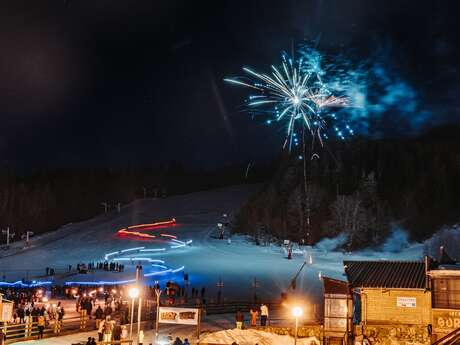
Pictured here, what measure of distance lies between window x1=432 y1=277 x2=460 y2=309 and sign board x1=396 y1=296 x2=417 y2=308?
732 millimetres

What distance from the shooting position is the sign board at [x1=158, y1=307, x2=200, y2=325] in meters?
16.8

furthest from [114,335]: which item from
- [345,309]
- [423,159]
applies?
[423,159]

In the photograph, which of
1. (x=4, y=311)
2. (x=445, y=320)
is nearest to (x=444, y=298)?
(x=445, y=320)

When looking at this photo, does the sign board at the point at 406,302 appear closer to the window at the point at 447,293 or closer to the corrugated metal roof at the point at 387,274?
the corrugated metal roof at the point at 387,274

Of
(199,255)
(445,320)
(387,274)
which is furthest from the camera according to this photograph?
(199,255)

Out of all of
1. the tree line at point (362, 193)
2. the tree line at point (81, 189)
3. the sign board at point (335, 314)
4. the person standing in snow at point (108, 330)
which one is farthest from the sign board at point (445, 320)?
the tree line at point (81, 189)

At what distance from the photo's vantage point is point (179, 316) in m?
16.8

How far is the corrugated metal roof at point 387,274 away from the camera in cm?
2091

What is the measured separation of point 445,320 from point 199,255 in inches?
1332

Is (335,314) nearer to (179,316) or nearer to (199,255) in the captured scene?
(179,316)

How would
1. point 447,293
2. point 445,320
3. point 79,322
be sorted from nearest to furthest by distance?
point 445,320, point 447,293, point 79,322

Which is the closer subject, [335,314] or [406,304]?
[335,314]

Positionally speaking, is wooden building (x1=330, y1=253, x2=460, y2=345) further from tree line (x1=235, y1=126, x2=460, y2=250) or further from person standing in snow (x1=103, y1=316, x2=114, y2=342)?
tree line (x1=235, y1=126, x2=460, y2=250)

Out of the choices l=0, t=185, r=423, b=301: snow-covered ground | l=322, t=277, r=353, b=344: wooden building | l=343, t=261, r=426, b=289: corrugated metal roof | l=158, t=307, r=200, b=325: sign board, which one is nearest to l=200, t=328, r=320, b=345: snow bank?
l=322, t=277, r=353, b=344: wooden building
